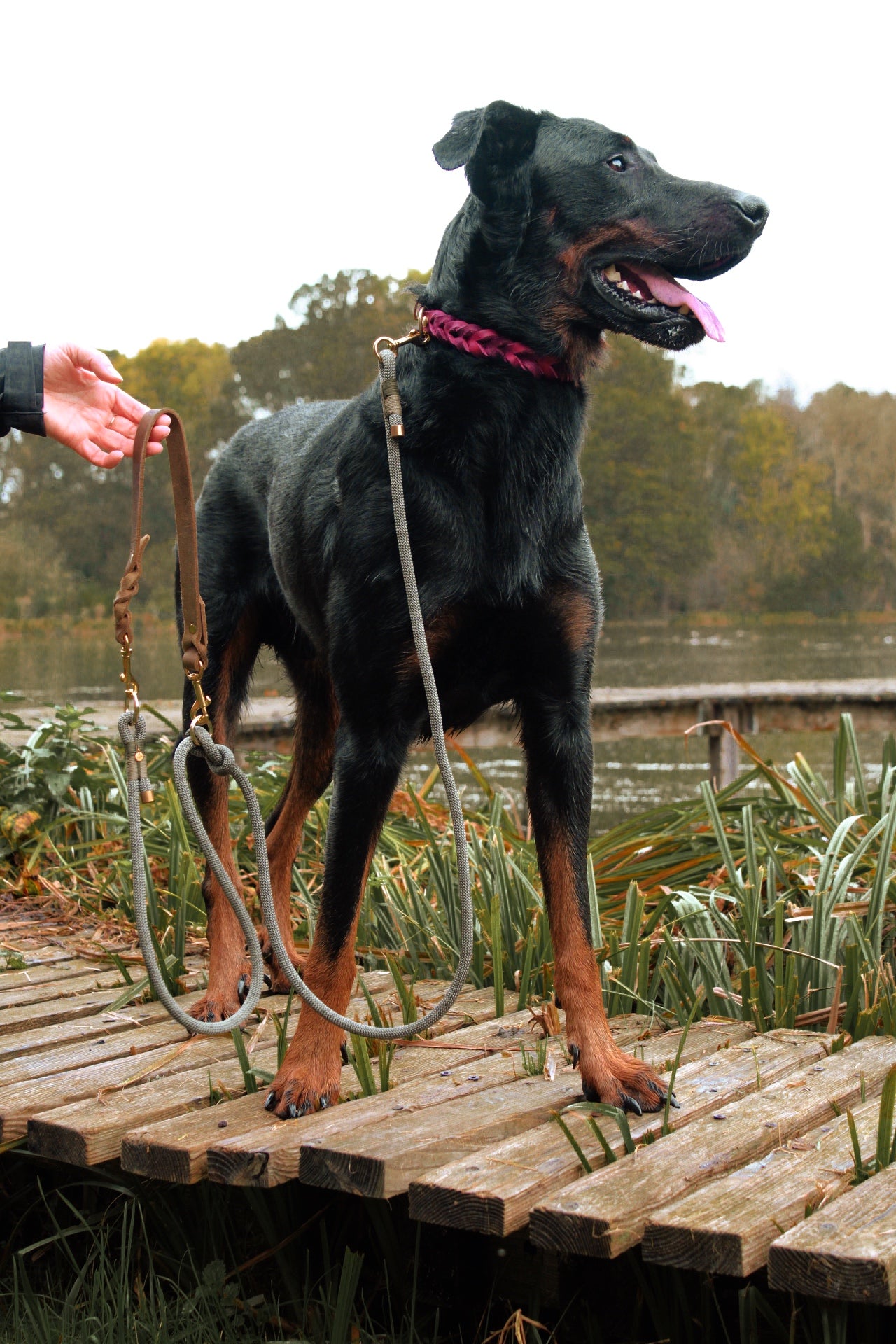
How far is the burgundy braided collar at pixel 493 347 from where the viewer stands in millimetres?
2111

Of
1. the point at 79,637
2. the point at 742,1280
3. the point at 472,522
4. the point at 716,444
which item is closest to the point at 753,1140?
the point at 742,1280

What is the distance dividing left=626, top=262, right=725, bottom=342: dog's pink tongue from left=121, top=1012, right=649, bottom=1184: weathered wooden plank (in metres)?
1.42

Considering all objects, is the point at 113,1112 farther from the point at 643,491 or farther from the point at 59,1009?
the point at 643,491

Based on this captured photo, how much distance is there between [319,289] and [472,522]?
30473mm

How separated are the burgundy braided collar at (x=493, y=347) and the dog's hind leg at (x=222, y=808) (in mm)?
954

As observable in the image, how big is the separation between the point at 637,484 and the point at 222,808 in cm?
3098

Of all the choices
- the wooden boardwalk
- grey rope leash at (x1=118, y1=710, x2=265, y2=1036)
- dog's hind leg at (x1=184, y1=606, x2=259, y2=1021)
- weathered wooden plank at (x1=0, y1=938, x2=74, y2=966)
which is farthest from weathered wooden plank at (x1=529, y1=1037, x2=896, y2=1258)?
weathered wooden plank at (x1=0, y1=938, x2=74, y2=966)

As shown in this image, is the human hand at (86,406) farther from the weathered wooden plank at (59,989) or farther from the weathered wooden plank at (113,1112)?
the weathered wooden plank at (59,989)

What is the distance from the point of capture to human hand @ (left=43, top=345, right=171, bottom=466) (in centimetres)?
229

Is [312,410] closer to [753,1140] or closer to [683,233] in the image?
[683,233]

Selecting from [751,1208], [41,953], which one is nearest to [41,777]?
[41,953]

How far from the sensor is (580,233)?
2.07 m

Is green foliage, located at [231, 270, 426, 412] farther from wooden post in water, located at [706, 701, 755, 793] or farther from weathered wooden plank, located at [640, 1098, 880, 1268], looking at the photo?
weathered wooden plank, located at [640, 1098, 880, 1268]

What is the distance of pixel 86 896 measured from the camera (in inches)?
145
